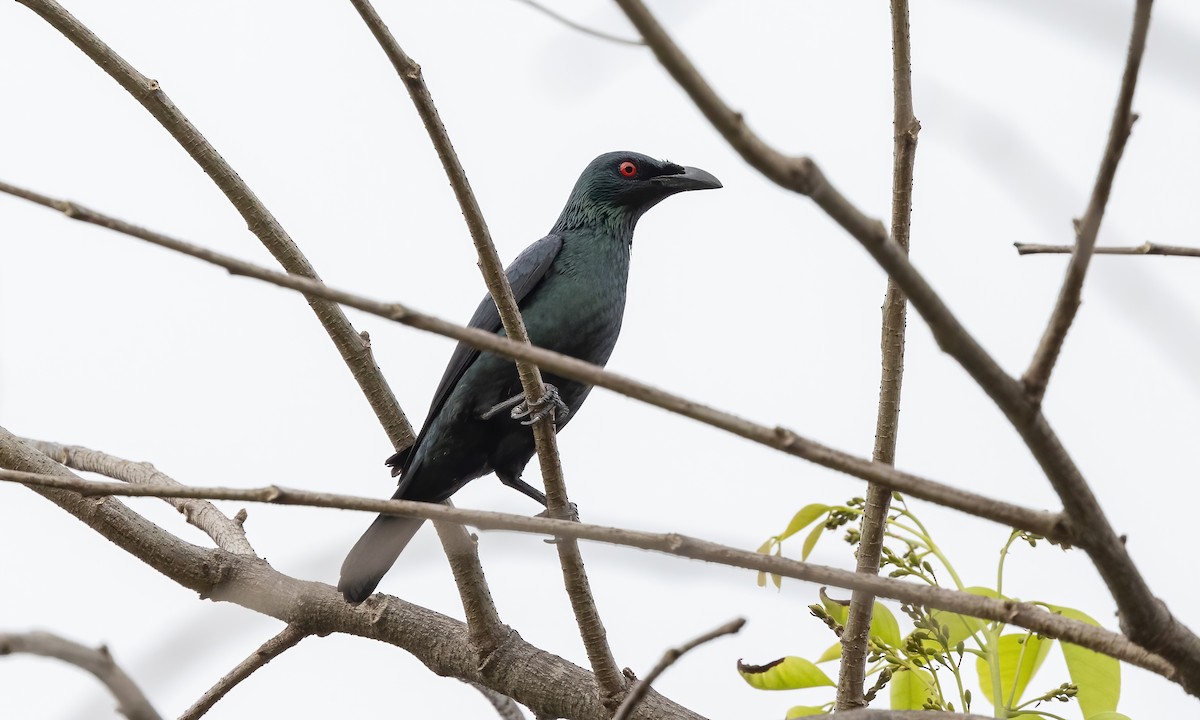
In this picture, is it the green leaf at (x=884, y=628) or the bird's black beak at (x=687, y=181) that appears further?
the bird's black beak at (x=687, y=181)

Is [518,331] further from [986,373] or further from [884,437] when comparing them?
[986,373]

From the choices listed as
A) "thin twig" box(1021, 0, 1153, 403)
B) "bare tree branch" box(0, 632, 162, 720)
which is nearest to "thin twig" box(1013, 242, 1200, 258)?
"thin twig" box(1021, 0, 1153, 403)

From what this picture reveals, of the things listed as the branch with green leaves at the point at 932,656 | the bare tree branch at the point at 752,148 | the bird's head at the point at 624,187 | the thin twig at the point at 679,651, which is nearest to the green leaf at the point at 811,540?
the branch with green leaves at the point at 932,656

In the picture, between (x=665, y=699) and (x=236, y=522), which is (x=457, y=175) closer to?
(x=665, y=699)

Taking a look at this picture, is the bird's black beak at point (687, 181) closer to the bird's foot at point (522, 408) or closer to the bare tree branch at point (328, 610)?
the bird's foot at point (522, 408)

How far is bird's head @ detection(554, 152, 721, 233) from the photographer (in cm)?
612

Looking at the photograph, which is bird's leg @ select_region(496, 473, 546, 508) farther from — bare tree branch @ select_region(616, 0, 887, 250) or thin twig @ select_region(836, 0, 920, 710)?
bare tree branch @ select_region(616, 0, 887, 250)

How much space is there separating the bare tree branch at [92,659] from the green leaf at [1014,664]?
7.03 ft

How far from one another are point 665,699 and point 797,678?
18.9 inches

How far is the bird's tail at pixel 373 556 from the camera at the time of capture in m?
4.21

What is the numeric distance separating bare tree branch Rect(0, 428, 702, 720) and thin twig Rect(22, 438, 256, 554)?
0.24 metres

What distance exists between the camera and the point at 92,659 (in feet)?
4.56

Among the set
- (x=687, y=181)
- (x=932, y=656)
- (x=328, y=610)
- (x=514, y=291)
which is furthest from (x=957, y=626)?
(x=687, y=181)

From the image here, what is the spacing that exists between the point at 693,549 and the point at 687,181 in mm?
4681
